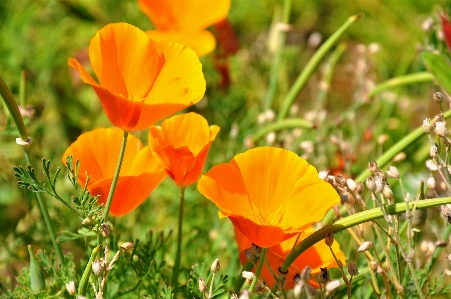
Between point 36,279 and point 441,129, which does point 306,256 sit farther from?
point 36,279

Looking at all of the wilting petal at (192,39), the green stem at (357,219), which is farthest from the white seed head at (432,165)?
the wilting petal at (192,39)

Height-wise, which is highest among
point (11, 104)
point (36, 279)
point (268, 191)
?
point (11, 104)

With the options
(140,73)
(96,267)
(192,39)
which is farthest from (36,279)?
(192,39)

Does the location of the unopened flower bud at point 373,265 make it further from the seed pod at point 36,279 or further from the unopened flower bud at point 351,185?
the seed pod at point 36,279

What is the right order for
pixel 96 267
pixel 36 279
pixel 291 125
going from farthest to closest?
pixel 291 125 → pixel 36 279 → pixel 96 267

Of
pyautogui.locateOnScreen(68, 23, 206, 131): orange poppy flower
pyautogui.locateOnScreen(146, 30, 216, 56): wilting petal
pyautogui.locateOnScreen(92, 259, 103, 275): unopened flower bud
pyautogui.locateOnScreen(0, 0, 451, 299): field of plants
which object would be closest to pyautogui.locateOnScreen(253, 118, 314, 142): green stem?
pyautogui.locateOnScreen(0, 0, 451, 299): field of plants

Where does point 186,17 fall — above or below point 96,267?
above

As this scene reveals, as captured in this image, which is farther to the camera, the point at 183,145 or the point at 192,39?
the point at 192,39
